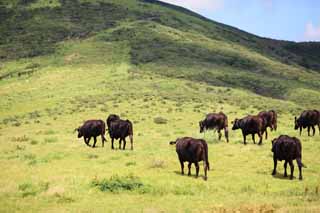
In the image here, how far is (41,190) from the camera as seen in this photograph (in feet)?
55.6

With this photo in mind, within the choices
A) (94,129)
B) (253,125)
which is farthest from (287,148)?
(94,129)

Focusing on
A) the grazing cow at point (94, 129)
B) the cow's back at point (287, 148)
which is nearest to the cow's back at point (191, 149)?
the cow's back at point (287, 148)

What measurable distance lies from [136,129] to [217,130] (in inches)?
347

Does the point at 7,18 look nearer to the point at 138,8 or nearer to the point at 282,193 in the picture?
the point at 138,8

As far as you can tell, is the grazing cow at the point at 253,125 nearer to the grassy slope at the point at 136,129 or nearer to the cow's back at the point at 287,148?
the grassy slope at the point at 136,129

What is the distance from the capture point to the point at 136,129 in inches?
1507

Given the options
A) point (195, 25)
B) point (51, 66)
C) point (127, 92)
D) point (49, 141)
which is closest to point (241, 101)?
point (127, 92)

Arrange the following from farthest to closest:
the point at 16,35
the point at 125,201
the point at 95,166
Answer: the point at 16,35 → the point at 95,166 → the point at 125,201

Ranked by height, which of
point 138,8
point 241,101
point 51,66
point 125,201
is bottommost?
point 125,201

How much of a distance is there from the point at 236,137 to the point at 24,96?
37.6 meters

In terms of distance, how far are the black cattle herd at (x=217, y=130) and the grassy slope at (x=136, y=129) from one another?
874mm

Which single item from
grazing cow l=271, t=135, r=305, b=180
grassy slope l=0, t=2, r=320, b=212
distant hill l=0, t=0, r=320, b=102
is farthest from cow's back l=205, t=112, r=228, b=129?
distant hill l=0, t=0, r=320, b=102

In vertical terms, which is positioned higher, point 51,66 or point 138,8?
point 138,8

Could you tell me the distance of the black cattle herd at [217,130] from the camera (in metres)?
19.7
